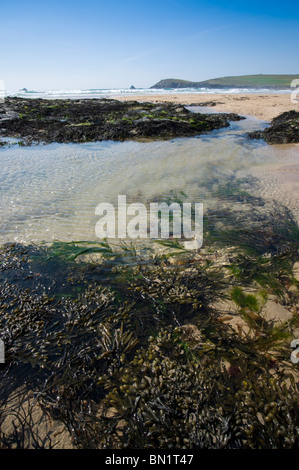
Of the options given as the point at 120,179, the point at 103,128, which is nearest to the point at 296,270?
the point at 120,179

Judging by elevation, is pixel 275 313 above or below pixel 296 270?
below

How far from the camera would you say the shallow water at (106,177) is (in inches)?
152

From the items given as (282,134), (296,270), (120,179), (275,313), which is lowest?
(275,313)

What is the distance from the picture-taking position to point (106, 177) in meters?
5.56

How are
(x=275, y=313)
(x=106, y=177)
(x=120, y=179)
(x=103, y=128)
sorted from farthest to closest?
(x=103, y=128), (x=106, y=177), (x=120, y=179), (x=275, y=313)

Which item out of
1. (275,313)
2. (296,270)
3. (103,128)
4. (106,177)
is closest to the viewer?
(275,313)

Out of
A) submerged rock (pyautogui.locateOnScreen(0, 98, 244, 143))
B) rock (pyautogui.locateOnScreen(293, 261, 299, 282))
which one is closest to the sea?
rock (pyautogui.locateOnScreen(293, 261, 299, 282))

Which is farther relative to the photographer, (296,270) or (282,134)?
(282,134)

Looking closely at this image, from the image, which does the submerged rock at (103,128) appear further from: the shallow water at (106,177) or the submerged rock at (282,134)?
the submerged rock at (282,134)

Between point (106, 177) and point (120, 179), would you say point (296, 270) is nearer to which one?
point (120, 179)

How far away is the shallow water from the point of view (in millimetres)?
3859

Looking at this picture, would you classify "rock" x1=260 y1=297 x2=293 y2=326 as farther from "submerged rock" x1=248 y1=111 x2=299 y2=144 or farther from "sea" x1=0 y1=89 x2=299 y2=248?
"submerged rock" x1=248 y1=111 x2=299 y2=144

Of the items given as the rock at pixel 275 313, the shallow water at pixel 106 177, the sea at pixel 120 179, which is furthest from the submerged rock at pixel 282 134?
the rock at pixel 275 313

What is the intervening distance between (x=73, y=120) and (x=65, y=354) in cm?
1392
